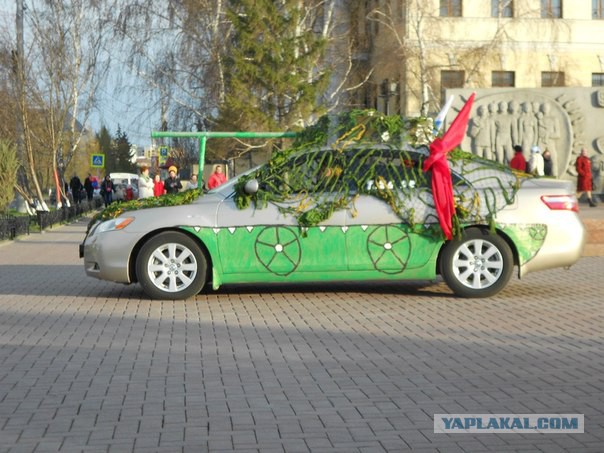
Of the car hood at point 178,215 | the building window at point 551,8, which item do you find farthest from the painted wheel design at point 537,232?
the building window at point 551,8

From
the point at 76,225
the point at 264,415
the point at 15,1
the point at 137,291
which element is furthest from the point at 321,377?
the point at 15,1

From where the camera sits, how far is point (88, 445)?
6250 millimetres

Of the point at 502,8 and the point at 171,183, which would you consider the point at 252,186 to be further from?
the point at 502,8

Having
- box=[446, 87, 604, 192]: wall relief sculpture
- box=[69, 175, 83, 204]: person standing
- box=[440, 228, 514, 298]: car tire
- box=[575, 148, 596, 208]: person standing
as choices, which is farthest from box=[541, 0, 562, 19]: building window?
box=[440, 228, 514, 298]: car tire

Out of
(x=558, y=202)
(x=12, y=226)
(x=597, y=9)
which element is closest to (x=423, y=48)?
(x=597, y=9)

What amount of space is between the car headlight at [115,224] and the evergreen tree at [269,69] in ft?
90.2

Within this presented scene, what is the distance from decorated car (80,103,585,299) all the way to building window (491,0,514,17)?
3906 centimetres

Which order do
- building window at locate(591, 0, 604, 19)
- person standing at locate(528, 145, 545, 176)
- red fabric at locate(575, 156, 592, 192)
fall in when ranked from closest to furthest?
person standing at locate(528, 145, 545, 176), red fabric at locate(575, 156, 592, 192), building window at locate(591, 0, 604, 19)

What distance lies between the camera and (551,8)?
55.3 m

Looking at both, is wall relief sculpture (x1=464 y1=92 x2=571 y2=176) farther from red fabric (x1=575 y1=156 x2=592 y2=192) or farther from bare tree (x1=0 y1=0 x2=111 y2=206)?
bare tree (x1=0 y1=0 x2=111 y2=206)

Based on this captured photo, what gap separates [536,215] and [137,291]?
473 cm

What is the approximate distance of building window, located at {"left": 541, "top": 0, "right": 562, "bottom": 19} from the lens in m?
54.2

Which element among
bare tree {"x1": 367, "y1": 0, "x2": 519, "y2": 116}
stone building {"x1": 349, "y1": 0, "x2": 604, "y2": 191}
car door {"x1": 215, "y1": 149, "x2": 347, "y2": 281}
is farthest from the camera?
bare tree {"x1": 367, "y1": 0, "x2": 519, "y2": 116}

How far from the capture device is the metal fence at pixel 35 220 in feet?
90.8
